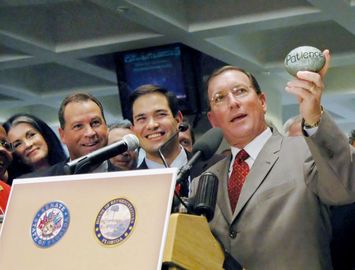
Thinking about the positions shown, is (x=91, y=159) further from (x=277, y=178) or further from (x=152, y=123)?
(x=152, y=123)

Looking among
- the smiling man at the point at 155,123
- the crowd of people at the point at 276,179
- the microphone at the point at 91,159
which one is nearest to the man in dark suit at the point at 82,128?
the smiling man at the point at 155,123

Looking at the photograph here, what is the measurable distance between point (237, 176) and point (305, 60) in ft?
1.61

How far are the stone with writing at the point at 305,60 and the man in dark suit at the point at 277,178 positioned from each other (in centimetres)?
2

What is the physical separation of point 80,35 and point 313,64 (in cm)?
531

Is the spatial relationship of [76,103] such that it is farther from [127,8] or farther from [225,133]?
[127,8]

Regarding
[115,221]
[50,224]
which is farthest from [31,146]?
[115,221]

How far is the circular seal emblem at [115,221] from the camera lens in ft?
4.53

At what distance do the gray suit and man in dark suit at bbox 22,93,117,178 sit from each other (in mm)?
1045

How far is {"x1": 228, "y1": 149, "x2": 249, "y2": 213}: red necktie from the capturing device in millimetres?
1964

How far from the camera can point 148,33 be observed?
659 cm

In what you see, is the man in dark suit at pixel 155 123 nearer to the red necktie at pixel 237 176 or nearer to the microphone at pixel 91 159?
the red necktie at pixel 237 176

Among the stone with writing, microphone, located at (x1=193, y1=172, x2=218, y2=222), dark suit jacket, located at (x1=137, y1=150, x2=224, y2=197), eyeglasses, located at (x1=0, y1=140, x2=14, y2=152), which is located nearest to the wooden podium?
microphone, located at (x1=193, y1=172, x2=218, y2=222)

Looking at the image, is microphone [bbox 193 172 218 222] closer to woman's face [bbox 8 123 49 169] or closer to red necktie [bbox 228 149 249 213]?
red necktie [bbox 228 149 249 213]

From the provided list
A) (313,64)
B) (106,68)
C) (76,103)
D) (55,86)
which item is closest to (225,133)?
(313,64)
